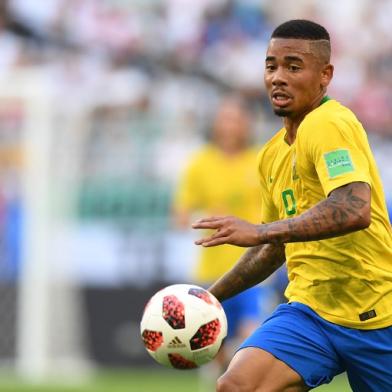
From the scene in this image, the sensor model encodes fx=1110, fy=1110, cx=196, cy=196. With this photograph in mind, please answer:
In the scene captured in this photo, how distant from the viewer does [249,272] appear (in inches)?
228

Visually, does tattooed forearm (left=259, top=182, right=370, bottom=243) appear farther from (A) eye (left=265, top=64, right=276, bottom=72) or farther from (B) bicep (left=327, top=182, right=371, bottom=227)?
(A) eye (left=265, top=64, right=276, bottom=72)

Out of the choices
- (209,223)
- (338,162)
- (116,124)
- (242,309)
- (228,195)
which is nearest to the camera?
(209,223)

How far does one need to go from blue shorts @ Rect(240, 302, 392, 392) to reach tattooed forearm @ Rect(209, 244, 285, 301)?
1.75 feet

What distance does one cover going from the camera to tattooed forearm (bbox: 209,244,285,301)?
5.76 metres

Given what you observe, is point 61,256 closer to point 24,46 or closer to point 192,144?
point 192,144

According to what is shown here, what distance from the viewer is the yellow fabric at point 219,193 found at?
9953 mm

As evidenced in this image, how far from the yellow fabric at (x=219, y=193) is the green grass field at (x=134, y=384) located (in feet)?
6.16

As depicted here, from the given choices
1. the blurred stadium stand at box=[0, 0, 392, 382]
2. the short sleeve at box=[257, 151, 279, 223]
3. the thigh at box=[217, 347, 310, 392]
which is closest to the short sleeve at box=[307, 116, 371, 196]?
the short sleeve at box=[257, 151, 279, 223]

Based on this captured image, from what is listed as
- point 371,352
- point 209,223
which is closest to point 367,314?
point 371,352

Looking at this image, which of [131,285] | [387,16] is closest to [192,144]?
[131,285]

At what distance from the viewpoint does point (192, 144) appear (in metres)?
15.1

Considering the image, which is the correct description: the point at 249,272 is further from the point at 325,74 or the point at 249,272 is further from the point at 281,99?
the point at 325,74

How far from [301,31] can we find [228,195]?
491cm

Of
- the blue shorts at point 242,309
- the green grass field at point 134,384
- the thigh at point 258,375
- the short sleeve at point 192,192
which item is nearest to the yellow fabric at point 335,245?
the thigh at point 258,375
